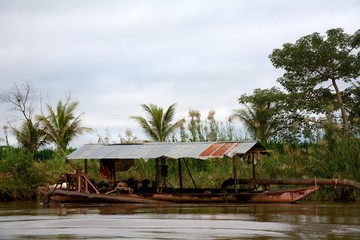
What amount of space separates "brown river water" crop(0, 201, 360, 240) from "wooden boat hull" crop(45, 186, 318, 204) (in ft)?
0.61

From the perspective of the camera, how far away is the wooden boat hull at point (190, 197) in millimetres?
19906

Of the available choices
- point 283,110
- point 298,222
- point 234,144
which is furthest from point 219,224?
point 283,110

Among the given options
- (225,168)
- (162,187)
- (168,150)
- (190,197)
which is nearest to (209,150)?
(168,150)

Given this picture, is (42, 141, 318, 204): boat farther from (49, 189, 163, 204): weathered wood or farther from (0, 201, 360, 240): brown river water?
(0, 201, 360, 240): brown river water

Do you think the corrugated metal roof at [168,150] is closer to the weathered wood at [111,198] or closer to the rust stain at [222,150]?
the rust stain at [222,150]

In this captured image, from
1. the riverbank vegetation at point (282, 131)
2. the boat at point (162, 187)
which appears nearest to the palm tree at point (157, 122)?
the riverbank vegetation at point (282, 131)

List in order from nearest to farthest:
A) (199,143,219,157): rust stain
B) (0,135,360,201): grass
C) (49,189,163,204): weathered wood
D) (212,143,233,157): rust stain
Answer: (212,143,233,157): rust stain < (199,143,219,157): rust stain < (49,189,163,204): weathered wood < (0,135,360,201): grass

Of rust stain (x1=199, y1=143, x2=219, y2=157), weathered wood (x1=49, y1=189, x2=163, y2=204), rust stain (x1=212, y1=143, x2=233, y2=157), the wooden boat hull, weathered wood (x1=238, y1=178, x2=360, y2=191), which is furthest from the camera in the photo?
weathered wood (x1=49, y1=189, x2=163, y2=204)

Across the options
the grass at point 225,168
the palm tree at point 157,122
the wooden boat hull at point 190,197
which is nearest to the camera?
the wooden boat hull at point 190,197

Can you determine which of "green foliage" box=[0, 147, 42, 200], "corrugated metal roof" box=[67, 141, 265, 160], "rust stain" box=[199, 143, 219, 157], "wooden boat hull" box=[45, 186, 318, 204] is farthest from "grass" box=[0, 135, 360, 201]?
"rust stain" box=[199, 143, 219, 157]

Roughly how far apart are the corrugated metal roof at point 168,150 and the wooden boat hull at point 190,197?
3.56 feet

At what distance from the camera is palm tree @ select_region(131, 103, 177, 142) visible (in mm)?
33472

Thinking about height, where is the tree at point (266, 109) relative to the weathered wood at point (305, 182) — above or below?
above

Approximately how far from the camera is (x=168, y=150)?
830 inches
